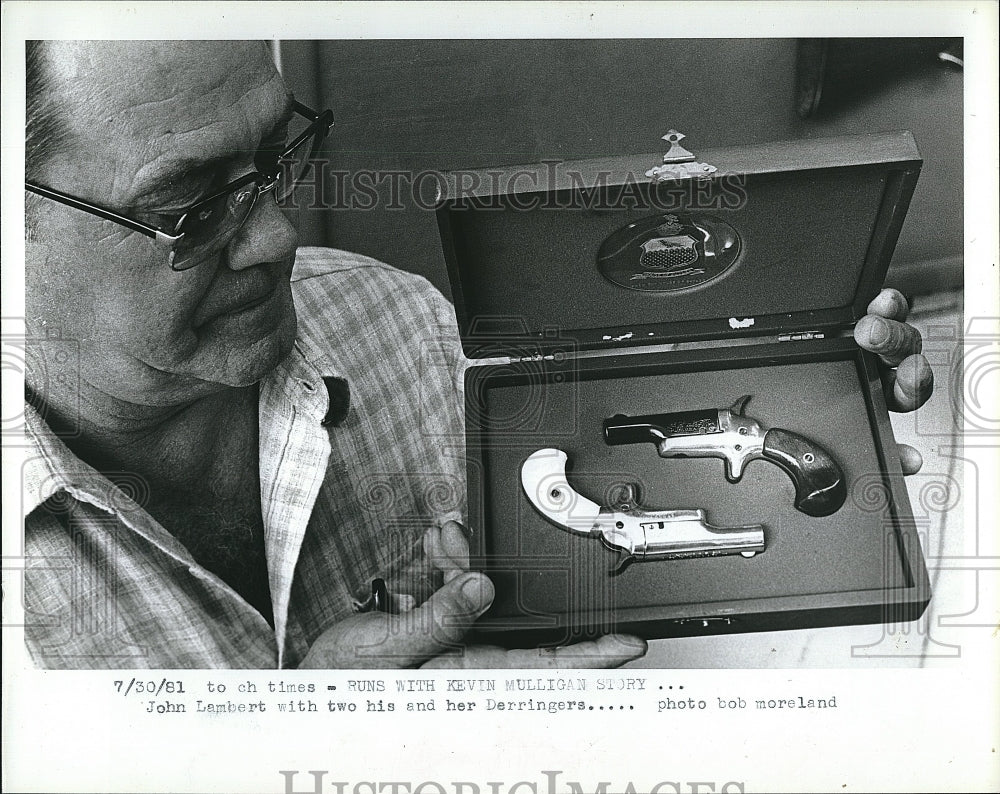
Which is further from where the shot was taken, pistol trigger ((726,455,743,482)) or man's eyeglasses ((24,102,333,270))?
pistol trigger ((726,455,743,482))

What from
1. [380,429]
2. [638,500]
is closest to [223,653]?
[380,429]

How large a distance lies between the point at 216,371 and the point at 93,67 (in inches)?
18.8

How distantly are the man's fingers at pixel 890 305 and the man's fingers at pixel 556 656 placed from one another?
2.05ft

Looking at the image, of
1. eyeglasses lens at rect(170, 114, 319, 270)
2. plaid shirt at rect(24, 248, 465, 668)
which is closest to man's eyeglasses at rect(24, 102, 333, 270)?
eyeglasses lens at rect(170, 114, 319, 270)

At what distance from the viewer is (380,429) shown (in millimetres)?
1518

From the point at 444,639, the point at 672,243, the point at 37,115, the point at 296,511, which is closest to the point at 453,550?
the point at 444,639

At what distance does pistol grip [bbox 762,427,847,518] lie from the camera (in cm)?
148

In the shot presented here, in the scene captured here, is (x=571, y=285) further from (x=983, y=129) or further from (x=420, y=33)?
(x=983, y=129)

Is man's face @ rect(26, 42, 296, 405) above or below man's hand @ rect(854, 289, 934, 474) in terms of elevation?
above

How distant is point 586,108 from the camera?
4.97 feet

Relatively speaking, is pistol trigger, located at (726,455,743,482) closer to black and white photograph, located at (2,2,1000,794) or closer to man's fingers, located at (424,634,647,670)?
black and white photograph, located at (2,2,1000,794)

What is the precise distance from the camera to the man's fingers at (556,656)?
149 centimetres

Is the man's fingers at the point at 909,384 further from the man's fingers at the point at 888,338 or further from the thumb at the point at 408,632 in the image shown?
the thumb at the point at 408,632

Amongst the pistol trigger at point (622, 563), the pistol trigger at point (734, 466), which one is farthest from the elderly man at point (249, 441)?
the pistol trigger at point (734, 466)
